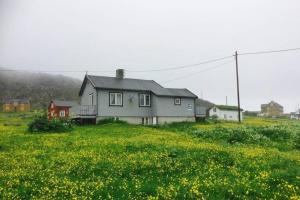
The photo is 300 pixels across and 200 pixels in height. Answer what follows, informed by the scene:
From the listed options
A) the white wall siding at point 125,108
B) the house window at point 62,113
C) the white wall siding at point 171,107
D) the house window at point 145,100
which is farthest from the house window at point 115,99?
the house window at point 62,113

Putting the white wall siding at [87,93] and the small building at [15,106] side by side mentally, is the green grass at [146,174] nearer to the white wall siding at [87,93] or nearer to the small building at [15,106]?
the white wall siding at [87,93]

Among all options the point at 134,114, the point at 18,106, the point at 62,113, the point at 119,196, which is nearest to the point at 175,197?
the point at 119,196

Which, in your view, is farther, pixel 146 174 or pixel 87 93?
pixel 87 93

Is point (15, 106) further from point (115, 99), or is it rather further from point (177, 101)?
point (177, 101)

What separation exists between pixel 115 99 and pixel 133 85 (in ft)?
16.1

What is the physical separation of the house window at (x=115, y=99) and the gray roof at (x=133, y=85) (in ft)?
3.50

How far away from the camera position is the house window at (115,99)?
5278cm

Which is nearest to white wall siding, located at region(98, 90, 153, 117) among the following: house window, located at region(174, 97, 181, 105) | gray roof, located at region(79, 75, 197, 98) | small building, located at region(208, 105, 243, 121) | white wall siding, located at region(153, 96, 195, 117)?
gray roof, located at region(79, 75, 197, 98)

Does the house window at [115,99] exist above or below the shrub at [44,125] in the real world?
above

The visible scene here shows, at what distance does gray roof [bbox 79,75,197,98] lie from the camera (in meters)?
53.0

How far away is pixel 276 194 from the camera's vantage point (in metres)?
11.6

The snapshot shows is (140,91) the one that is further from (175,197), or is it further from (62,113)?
(175,197)

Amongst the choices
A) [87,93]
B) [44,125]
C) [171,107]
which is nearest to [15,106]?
[87,93]

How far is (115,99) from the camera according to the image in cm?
5316
